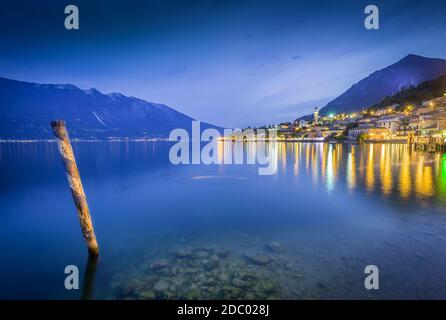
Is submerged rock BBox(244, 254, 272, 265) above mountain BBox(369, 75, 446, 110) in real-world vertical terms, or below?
below

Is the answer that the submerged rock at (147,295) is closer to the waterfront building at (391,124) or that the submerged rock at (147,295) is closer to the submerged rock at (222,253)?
the submerged rock at (222,253)

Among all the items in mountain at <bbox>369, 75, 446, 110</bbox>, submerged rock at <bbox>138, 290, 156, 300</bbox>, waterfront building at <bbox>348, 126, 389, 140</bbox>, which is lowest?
submerged rock at <bbox>138, 290, 156, 300</bbox>

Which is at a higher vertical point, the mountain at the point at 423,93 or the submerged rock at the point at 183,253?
the mountain at the point at 423,93

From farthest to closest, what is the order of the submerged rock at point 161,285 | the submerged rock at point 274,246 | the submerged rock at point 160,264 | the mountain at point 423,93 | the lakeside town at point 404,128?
the mountain at point 423,93, the lakeside town at point 404,128, the submerged rock at point 274,246, the submerged rock at point 160,264, the submerged rock at point 161,285

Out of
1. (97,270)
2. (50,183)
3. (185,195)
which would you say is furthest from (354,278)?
(50,183)

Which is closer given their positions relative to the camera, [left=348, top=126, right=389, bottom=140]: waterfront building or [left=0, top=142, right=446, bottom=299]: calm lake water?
[left=0, top=142, right=446, bottom=299]: calm lake water

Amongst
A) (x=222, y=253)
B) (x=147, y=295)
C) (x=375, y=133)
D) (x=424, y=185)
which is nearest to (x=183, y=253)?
(x=222, y=253)

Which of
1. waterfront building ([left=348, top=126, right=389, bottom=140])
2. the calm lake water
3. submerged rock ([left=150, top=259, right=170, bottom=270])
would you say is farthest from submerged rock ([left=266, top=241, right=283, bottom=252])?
waterfront building ([left=348, top=126, right=389, bottom=140])

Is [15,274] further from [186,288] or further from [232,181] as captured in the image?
[232,181]

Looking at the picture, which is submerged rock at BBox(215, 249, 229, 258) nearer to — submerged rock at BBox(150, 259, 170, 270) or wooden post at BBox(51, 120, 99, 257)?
submerged rock at BBox(150, 259, 170, 270)

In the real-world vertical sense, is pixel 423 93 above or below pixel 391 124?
above

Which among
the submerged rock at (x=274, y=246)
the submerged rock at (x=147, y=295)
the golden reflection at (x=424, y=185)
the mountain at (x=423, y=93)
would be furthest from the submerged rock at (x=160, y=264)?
the mountain at (x=423, y=93)

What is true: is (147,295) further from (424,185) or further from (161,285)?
(424,185)
